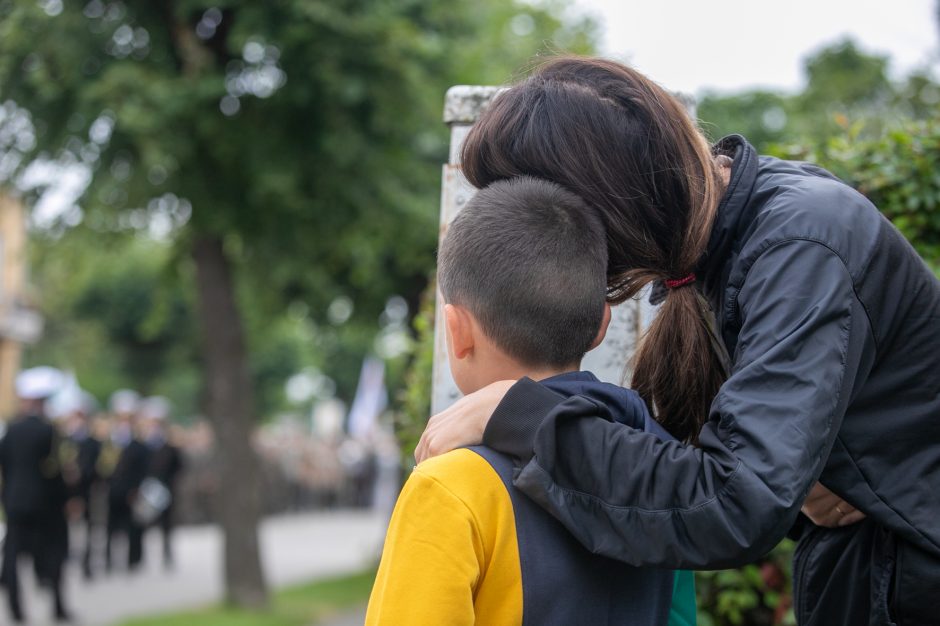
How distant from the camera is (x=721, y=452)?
1677 millimetres

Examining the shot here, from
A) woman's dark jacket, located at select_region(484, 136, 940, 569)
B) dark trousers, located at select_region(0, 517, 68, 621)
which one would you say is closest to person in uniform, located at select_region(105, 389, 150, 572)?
dark trousers, located at select_region(0, 517, 68, 621)

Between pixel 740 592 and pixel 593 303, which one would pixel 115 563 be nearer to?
pixel 740 592

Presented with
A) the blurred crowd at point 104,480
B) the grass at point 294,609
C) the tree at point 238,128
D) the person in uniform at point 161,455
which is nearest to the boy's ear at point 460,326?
the blurred crowd at point 104,480

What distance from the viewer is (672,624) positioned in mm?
2027

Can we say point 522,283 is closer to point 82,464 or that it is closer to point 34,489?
point 34,489

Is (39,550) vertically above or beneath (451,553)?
beneath

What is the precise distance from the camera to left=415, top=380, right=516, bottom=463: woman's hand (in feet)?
5.86

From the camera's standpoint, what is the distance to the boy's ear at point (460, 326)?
186 centimetres

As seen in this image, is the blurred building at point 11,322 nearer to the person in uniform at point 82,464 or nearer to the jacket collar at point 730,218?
the person in uniform at point 82,464

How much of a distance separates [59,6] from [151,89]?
3.41 feet

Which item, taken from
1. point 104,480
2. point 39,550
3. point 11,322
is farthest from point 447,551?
point 11,322

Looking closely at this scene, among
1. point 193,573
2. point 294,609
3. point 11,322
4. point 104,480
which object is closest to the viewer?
point 294,609

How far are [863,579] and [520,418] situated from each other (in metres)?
0.79

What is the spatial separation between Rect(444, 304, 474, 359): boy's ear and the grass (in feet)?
27.2
